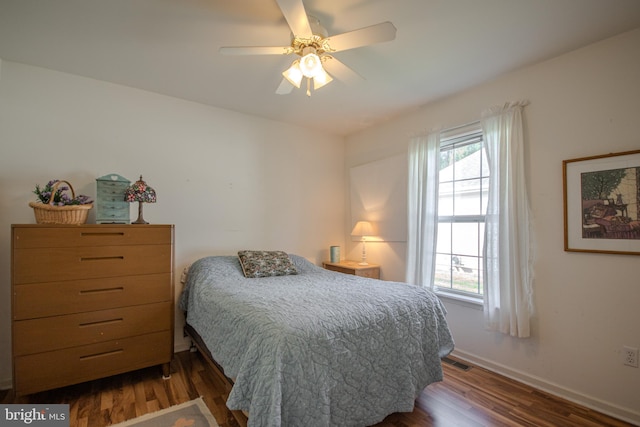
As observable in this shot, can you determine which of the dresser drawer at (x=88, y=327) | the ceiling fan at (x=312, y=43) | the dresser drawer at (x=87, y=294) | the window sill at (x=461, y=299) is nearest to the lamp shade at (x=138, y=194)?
the dresser drawer at (x=87, y=294)

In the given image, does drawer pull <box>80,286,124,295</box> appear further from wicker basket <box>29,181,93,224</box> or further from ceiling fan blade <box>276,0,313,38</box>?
ceiling fan blade <box>276,0,313,38</box>

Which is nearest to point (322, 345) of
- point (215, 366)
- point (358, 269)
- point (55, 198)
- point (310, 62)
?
point (215, 366)

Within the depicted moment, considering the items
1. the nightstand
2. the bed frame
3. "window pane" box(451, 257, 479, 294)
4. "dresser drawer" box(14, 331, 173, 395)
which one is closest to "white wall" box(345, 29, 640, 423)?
"window pane" box(451, 257, 479, 294)

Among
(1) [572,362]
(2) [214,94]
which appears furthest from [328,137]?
(1) [572,362]

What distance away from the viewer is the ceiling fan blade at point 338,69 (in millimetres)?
1772

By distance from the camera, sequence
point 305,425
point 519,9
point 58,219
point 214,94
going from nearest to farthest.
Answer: point 305,425
point 519,9
point 58,219
point 214,94

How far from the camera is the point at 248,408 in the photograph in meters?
1.29

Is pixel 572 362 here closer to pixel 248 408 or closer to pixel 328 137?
pixel 248 408

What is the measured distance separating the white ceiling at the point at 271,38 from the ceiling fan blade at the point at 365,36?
0.22 meters

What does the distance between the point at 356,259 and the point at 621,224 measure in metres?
2.47

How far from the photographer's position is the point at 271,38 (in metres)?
1.88

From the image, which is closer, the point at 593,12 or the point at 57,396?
the point at 593,12

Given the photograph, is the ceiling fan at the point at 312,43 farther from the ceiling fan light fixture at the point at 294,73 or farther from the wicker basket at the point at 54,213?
the wicker basket at the point at 54,213

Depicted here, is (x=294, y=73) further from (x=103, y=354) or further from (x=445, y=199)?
(x=103, y=354)
